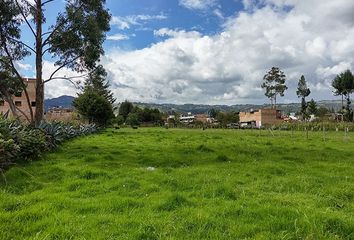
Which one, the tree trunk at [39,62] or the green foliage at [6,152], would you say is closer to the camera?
the green foliage at [6,152]

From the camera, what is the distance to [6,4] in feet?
72.3

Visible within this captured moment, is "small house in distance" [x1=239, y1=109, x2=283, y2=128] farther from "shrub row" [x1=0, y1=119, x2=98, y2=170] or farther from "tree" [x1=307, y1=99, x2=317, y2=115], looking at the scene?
"shrub row" [x1=0, y1=119, x2=98, y2=170]

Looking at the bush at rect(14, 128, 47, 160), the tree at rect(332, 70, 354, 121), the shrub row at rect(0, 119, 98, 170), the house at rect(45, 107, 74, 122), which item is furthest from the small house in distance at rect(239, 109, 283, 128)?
the bush at rect(14, 128, 47, 160)

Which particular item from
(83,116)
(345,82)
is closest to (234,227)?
(83,116)

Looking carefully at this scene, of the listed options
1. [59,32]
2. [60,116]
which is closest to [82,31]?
[59,32]

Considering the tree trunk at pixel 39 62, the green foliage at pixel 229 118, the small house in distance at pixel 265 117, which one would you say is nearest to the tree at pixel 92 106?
the tree trunk at pixel 39 62

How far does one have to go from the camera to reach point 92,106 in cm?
5769

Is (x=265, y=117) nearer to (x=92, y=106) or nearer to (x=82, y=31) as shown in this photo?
(x=92, y=106)

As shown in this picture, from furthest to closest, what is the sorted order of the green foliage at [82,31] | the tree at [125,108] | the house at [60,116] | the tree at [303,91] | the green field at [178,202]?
the tree at [125,108] → the tree at [303,91] → the house at [60,116] → the green foliage at [82,31] → the green field at [178,202]

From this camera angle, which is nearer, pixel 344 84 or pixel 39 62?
pixel 39 62

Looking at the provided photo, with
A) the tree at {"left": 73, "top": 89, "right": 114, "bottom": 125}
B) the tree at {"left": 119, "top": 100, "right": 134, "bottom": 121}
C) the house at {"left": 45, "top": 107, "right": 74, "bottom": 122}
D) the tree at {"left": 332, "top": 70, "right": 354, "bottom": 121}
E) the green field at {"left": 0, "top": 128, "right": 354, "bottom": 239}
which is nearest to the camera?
the green field at {"left": 0, "top": 128, "right": 354, "bottom": 239}

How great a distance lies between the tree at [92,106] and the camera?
57875mm

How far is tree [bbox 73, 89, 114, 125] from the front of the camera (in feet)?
190

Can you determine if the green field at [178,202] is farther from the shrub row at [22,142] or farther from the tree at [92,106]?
the tree at [92,106]
